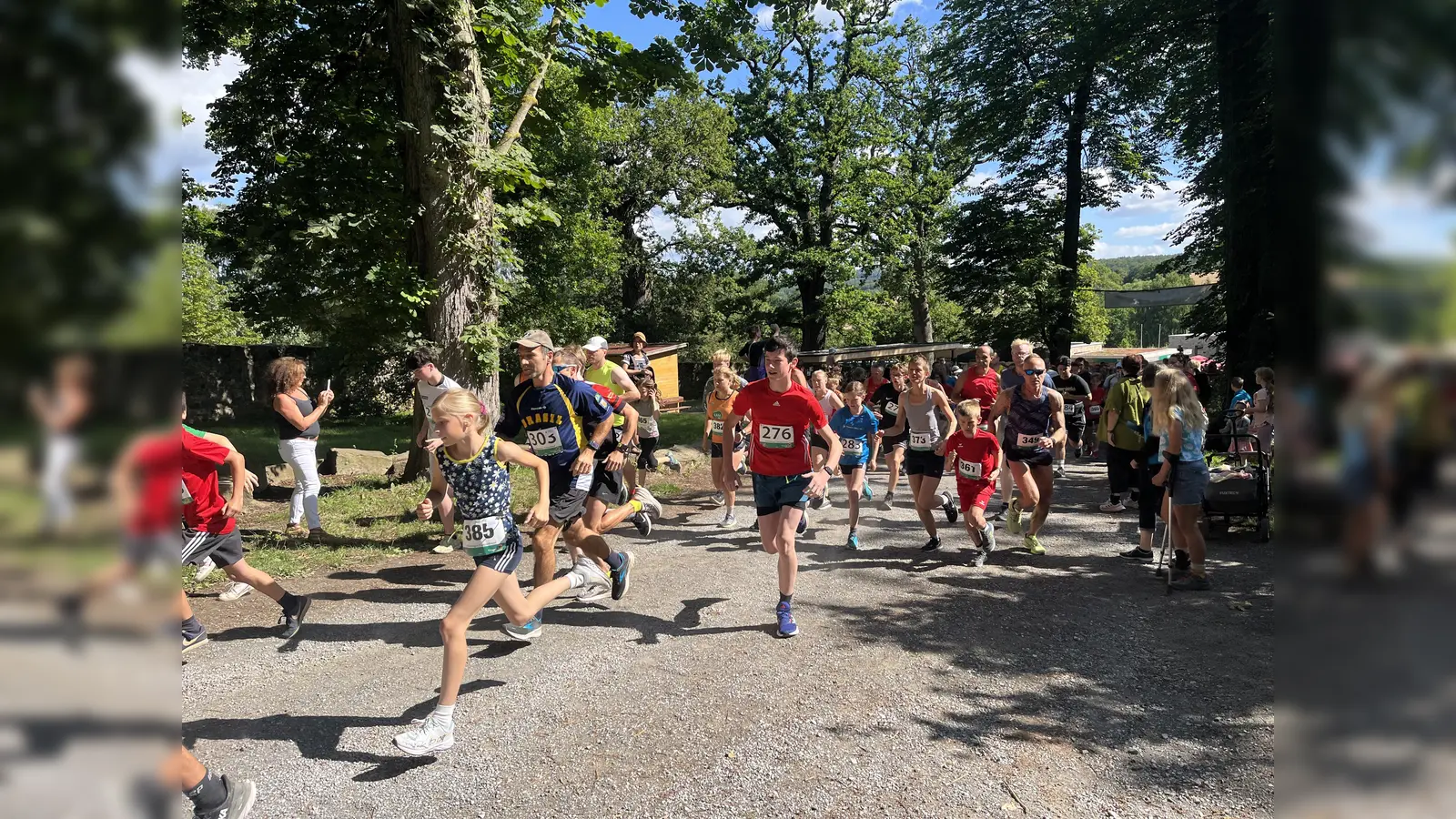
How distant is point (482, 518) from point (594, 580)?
2.14 metres

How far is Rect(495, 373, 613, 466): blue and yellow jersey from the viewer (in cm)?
627

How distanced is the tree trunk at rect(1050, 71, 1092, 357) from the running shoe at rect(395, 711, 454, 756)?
91.0 feet

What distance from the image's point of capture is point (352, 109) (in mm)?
10102

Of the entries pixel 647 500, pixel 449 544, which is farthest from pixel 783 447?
pixel 449 544

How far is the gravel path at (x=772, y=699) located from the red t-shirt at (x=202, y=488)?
0.95 metres

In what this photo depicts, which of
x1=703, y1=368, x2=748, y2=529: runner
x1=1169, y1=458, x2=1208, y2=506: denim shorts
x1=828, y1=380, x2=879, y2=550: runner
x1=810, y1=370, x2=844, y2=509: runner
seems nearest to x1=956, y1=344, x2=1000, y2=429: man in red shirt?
x1=828, y1=380, x2=879, y2=550: runner

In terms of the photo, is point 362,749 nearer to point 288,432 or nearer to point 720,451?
point 288,432

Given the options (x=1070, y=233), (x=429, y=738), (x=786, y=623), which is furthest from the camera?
(x=1070, y=233)

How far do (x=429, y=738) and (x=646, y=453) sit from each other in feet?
25.0

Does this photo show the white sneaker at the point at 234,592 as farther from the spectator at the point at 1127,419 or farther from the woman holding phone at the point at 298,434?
the spectator at the point at 1127,419

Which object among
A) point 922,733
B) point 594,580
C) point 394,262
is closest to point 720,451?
point 594,580

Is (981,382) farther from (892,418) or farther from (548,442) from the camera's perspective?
(548,442)
